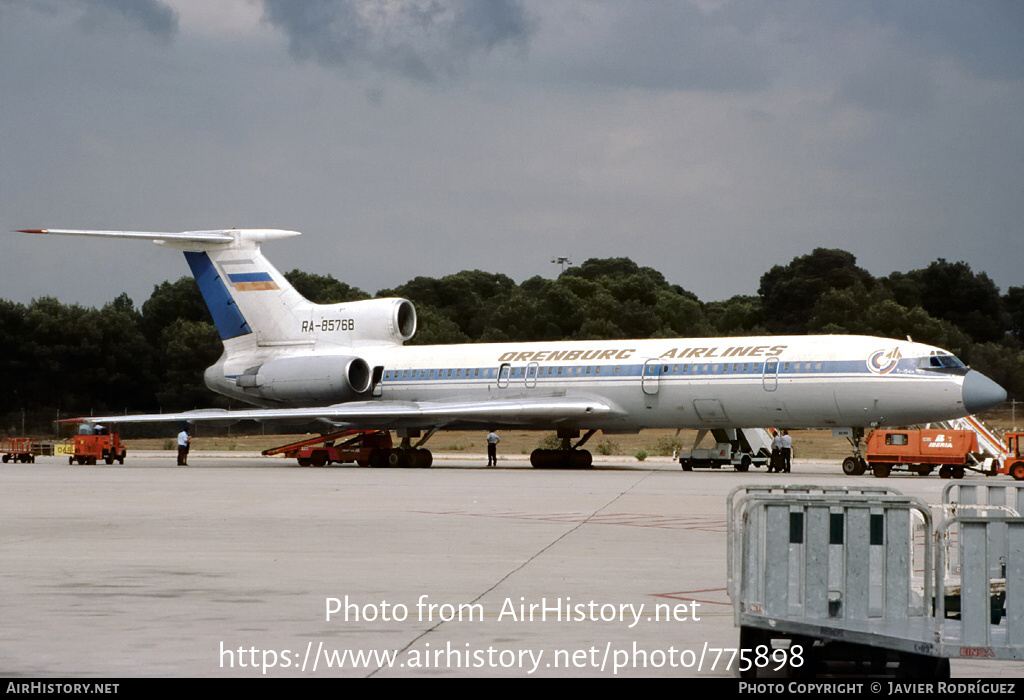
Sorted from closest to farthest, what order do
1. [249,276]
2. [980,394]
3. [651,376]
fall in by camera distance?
[980,394] < [651,376] < [249,276]

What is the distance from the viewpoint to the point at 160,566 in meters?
12.0

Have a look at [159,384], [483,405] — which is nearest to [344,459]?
[483,405]

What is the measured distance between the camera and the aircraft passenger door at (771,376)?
1288 inches

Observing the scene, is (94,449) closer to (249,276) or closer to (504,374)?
(249,276)

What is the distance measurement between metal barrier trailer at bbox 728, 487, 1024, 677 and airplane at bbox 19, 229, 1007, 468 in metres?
25.5

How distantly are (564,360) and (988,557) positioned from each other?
102ft

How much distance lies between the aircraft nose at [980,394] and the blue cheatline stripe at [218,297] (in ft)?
78.0

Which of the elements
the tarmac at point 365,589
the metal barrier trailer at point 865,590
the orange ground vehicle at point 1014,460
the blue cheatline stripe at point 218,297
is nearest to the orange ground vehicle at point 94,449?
the blue cheatline stripe at point 218,297

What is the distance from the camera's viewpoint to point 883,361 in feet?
104

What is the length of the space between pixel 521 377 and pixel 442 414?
2905 mm

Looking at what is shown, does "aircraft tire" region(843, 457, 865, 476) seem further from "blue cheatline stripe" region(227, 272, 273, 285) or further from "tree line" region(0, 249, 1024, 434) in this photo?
"tree line" region(0, 249, 1024, 434)

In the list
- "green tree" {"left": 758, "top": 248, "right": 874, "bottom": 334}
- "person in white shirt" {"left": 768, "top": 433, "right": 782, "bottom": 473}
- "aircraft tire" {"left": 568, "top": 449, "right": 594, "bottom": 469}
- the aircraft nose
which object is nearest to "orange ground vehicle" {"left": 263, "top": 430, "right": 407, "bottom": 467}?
"aircraft tire" {"left": 568, "top": 449, "right": 594, "bottom": 469}

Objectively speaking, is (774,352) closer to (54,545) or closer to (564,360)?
(564,360)

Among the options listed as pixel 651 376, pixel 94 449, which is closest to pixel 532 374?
pixel 651 376
